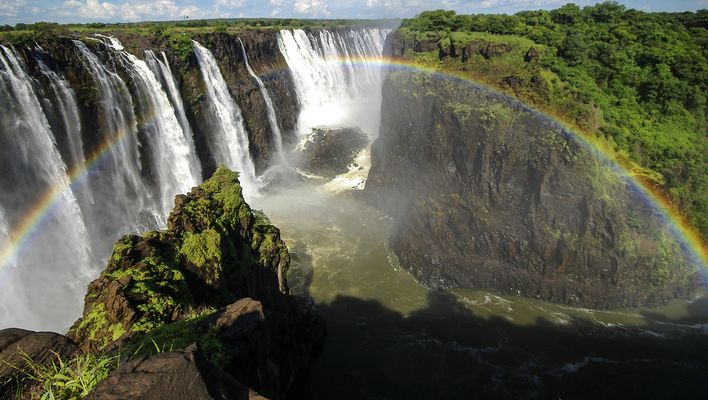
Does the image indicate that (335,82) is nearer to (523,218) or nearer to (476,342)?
(523,218)

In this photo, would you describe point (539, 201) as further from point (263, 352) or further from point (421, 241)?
point (263, 352)

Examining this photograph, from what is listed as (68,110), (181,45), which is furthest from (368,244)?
(181,45)

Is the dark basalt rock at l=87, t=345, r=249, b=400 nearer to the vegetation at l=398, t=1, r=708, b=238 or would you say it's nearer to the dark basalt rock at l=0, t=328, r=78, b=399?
the dark basalt rock at l=0, t=328, r=78, b=399

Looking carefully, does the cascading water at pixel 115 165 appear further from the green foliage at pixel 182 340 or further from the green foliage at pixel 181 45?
the green foliage at pixel 182 340

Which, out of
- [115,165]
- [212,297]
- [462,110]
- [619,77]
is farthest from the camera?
[619,77]

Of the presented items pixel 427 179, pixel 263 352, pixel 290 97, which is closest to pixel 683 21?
pixel 427 179

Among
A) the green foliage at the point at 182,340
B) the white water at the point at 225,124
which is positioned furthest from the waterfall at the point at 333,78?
the green foliage at the point at 182,340

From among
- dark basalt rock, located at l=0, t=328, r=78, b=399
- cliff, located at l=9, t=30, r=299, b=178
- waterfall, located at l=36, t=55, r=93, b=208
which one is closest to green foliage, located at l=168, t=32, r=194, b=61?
cliff, located at l=9, t=30, r=299, b=178
